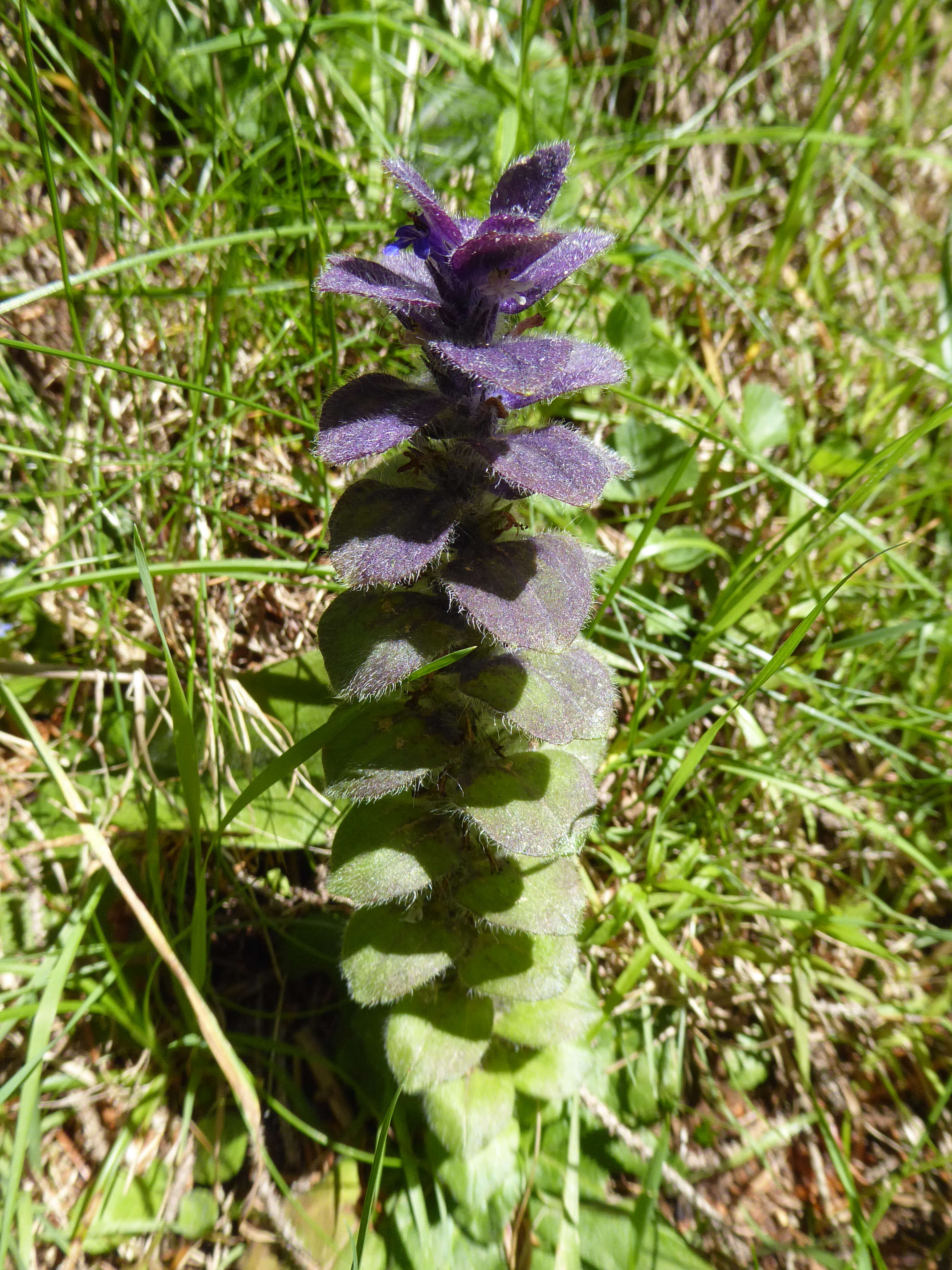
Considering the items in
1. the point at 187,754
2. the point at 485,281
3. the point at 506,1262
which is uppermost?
the point at 485,281

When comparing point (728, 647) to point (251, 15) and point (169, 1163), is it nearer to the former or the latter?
point (169, 1163)

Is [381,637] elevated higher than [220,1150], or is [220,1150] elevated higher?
[381,637]

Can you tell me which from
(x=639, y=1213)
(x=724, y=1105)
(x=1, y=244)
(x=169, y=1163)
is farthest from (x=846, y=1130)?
(x=1, y=244)

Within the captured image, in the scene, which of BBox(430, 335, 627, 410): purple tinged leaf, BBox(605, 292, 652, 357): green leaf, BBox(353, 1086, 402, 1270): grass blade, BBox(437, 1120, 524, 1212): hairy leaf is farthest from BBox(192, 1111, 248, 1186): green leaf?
BBox(605, 292, 652, 357): green leaf

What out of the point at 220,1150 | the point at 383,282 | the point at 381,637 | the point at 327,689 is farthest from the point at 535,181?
the point at 220,1150

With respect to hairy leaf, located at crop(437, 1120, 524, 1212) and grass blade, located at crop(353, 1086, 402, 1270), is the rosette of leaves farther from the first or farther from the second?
grass blade, located at crop(353, 1086, 402, 1270)

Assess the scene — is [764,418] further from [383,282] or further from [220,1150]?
[220,1150]
